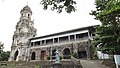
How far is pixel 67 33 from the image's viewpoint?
27781 millimetres

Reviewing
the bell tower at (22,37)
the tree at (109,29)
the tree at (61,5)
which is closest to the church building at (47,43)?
the bell tower at (22,37)

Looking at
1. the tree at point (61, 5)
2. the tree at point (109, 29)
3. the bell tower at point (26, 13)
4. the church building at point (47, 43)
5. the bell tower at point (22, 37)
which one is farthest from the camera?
the bell tower at point (26, 13)

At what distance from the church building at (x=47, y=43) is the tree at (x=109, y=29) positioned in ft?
28.7

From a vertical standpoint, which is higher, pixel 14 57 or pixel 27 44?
pixel 27 44

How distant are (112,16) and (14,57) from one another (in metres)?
26.9

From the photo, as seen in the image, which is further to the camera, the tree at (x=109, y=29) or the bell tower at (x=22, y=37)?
the bell tower at (x=22, y=37)

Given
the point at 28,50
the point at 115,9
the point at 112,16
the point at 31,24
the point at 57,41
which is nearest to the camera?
the point at 115,9

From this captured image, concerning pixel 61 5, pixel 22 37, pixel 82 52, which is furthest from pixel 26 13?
pixel 61 5

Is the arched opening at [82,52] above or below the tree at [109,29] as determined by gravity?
below

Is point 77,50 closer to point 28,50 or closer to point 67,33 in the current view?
point 67,33

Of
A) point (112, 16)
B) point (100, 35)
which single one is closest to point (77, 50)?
point (100, 35)

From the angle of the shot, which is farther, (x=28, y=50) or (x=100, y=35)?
(x=28, y=50)

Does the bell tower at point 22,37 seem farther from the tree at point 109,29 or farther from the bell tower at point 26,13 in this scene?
the tree at point 109,29

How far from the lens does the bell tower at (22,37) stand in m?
34.0
